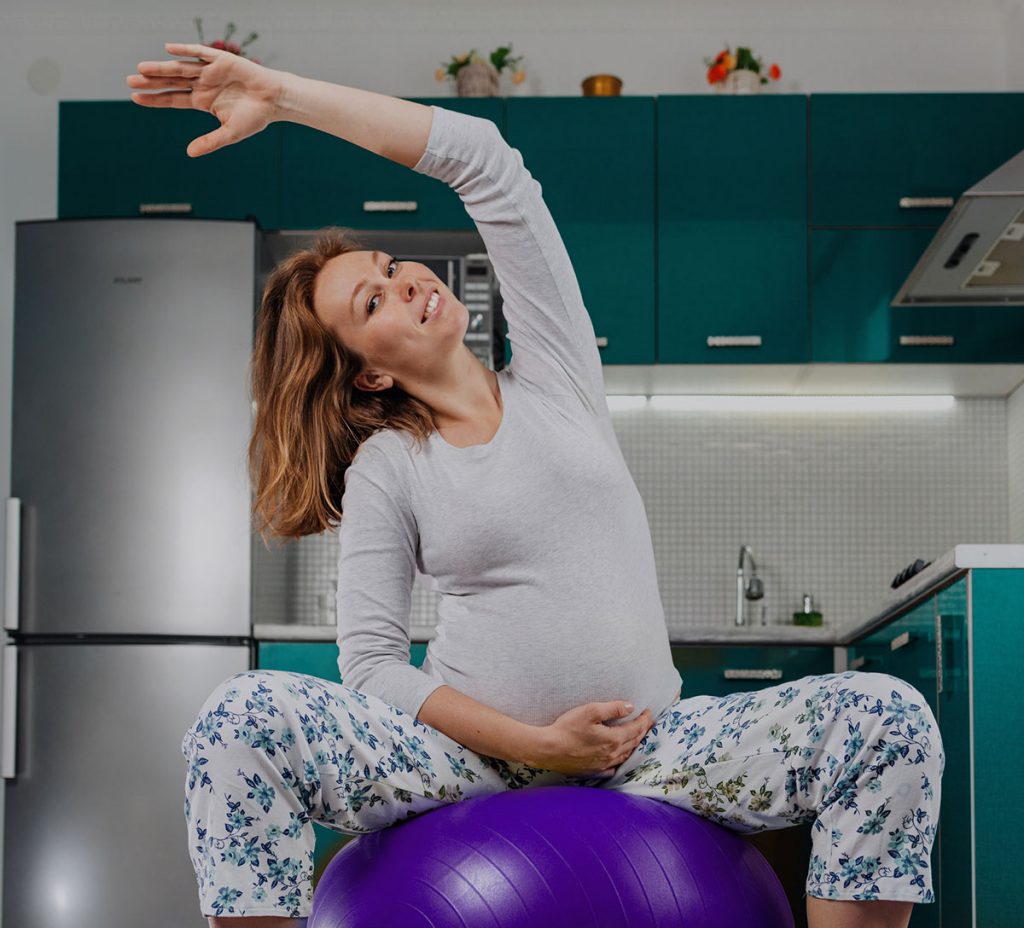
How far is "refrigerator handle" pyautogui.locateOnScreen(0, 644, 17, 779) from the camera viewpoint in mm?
3555

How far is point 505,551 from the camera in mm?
1763

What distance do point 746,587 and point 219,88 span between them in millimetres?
2877

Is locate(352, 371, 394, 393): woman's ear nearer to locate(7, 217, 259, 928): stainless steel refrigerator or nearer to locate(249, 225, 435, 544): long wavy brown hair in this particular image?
locate(249, 225, 435, 544): long wavy brown hair

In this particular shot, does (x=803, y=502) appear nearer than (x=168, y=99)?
No

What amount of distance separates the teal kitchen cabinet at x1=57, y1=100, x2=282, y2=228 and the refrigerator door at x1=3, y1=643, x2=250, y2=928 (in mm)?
1277

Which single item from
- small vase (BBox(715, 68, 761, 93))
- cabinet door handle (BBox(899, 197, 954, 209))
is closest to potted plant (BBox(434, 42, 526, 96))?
small vase (BBox(715, 68, 761, 93))

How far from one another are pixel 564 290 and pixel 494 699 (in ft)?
1.78

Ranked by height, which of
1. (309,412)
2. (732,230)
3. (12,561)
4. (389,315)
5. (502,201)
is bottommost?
(12,561)

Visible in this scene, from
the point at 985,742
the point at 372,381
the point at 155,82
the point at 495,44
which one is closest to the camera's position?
the point at 155,82

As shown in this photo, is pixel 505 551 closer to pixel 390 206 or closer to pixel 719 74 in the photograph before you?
pixel 390 206

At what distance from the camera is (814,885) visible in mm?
1494

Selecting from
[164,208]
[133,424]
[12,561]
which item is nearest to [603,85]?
[164,208]

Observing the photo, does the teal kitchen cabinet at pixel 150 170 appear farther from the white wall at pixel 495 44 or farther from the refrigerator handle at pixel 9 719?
the refrigerator handle at pixel 9 719

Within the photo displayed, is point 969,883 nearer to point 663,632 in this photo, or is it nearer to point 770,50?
point 663,632
